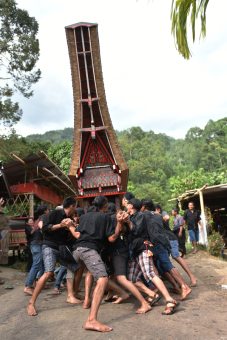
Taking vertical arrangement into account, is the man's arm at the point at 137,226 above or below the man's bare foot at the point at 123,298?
Answer: above

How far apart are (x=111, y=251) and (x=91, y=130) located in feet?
22.0

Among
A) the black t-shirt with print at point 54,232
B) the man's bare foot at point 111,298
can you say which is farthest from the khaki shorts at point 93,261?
the man's bare foot at point 111,298

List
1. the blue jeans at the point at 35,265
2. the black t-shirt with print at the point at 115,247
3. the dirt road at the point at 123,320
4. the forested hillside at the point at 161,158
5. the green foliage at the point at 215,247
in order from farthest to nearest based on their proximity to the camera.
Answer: the forested hillside at the point at 161,158 → the green foliage at the point at 215,247 → the blue jeans at the point at 35,265 → the black t-shirt with print at the point at 115,247 → the dirt road at the point at 123,320

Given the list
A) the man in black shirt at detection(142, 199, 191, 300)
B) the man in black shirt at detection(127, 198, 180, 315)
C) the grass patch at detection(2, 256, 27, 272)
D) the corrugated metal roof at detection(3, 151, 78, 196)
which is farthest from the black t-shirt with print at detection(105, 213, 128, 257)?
the corrugated metal roof at detection(3, 151, 78, 196)

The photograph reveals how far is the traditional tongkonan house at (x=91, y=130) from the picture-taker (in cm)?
978

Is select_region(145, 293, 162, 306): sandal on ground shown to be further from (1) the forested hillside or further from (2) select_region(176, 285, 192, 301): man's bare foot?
(1) the forested hillside

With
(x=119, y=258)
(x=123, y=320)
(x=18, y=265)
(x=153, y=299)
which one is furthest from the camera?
(x=18, y=265)

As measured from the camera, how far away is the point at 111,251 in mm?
3938

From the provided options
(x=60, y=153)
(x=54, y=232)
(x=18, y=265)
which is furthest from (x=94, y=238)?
(x=60, y=153)

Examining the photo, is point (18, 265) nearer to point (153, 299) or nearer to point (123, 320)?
point (153, 299)

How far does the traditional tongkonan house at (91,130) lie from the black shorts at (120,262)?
5.93 m

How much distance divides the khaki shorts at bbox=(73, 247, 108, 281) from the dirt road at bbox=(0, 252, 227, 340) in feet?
1.92

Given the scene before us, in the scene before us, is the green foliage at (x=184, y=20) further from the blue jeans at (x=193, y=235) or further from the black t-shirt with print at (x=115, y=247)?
the blue jeans at (x=193, y=235)

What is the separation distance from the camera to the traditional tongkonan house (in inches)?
385
